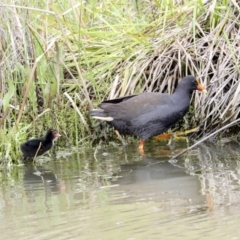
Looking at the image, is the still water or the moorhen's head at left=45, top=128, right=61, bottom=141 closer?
the still water

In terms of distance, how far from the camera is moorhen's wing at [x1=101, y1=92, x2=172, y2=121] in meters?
7.43

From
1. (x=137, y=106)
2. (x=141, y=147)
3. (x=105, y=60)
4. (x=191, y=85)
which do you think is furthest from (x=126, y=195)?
(x=105, y=60)

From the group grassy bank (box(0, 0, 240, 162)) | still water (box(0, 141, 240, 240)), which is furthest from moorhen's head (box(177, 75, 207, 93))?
still water (box(0, 141, 240, 240))

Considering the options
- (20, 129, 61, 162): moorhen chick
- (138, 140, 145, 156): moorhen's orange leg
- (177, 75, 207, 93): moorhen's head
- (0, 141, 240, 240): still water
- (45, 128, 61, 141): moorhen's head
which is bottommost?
(0, 141, 240, 240): still water

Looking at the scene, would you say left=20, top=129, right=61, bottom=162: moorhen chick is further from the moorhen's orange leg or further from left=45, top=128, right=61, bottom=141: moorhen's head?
the moorhen's orange leg

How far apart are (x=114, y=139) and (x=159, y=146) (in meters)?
0.46

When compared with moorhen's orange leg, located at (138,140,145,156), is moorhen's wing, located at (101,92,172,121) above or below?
above

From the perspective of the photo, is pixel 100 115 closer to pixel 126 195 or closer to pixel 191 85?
pixel 191 85

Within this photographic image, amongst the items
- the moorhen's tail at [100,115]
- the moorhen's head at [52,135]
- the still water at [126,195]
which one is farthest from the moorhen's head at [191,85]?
the moorhen's head at [52,135]

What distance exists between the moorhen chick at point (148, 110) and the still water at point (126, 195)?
198 millimetres

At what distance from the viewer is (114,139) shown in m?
7.83

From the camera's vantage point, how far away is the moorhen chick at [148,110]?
7.45m

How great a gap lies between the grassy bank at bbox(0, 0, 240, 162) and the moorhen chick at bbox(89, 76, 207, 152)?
0.67 feet

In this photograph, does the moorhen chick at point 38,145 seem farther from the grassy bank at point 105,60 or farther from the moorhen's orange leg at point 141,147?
the moorhen's orange leg at point 141,147
